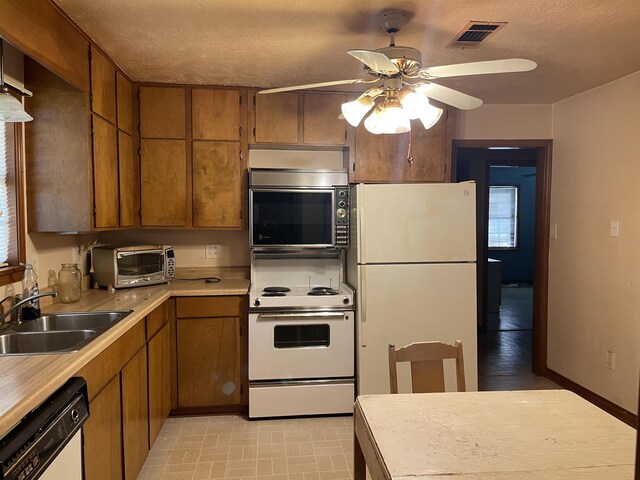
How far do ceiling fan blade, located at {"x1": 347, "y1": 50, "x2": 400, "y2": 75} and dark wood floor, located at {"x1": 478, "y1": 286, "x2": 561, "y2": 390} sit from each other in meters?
2.67

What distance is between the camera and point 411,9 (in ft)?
6.12

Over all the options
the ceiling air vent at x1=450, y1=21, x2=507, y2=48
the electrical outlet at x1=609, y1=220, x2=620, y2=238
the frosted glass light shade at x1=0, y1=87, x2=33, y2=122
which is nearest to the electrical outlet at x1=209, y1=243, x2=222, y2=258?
the frosted glass light shade at x1=0, y1=87, x2=33, y2=122

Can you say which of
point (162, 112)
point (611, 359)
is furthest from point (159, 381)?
point (611, 359)

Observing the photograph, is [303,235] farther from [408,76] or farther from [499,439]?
[499,439]

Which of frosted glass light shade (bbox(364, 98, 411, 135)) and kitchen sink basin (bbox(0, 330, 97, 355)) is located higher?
frosted glass light shade (bbox(364, 98, 411, 135))

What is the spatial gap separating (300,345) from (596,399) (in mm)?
2165

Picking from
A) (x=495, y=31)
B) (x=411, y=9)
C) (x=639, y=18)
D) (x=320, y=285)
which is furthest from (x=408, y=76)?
(x=320, y=285)

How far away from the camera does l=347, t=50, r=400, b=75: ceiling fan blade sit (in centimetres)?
143

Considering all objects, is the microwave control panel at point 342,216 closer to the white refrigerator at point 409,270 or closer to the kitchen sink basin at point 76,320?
the white refrigerator at point 409,270

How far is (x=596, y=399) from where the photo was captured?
2994mm

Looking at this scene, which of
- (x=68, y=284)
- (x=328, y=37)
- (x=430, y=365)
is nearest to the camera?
(x=430, y=365)

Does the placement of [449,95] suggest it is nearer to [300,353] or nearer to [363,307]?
[363,307]

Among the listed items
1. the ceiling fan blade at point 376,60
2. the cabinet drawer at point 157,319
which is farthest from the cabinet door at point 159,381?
the ceiling fan blade at point 376,60

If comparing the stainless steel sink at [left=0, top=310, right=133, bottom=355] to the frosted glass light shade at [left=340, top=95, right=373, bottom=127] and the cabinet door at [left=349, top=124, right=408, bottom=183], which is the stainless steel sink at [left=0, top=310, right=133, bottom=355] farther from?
the cabinet door at [left=349, top=124, right=408, bottom=183]
